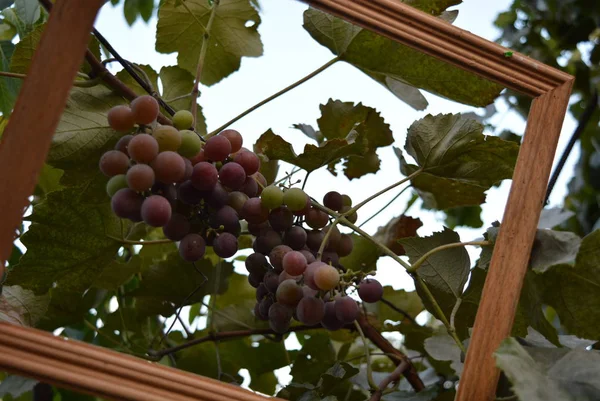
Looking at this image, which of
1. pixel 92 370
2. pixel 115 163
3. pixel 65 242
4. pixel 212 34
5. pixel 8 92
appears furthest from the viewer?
pixel 212 34

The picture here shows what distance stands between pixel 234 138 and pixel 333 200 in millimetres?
121

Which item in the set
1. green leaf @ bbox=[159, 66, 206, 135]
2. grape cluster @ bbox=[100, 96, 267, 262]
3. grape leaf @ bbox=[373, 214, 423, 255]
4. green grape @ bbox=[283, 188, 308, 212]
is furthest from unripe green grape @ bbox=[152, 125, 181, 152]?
grape leaf @ bbox=[373, 214, 423, 255]

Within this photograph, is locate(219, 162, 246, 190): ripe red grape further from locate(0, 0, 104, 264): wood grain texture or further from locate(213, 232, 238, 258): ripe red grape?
locate(0, 0, 104, 264): wood grain texture

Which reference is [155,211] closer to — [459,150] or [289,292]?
[289,292]

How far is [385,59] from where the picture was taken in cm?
67

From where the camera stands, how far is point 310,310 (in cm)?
50

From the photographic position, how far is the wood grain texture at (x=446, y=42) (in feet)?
1.47

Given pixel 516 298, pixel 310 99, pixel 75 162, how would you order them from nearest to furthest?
pixel 516 298 → pixel 75 162 → pixel 310 99

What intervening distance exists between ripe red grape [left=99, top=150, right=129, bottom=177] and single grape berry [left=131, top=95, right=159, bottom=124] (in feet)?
0.10

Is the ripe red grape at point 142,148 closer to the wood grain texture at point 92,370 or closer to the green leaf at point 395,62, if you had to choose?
the wood grain texture at point 92,370

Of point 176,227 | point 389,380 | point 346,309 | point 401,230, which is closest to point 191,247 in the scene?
point 176,227

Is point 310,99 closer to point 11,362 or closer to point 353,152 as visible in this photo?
point 353,152

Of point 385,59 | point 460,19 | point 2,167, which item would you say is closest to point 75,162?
point 2,167

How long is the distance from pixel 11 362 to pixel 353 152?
36 cm
